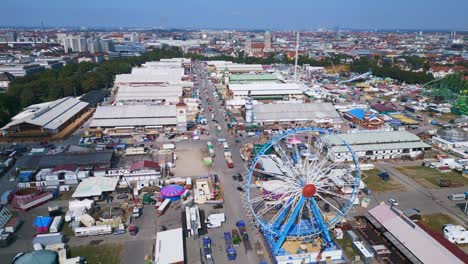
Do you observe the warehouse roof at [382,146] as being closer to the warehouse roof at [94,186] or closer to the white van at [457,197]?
the white van at [457,197]

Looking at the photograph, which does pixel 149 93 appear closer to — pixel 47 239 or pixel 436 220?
pixel 47 239

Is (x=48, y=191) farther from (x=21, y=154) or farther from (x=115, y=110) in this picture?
(x=115, y=110)

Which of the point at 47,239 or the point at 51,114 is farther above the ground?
the point at 51,114

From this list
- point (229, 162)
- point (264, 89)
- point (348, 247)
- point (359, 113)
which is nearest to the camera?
point (348, 247)

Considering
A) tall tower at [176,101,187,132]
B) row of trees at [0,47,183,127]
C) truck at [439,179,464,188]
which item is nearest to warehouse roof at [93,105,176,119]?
tall tower at [176,101,187,132]

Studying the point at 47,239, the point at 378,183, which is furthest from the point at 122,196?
the point at 378,183

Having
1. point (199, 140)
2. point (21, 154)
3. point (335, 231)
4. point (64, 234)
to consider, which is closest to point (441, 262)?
point (335, 231)
